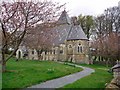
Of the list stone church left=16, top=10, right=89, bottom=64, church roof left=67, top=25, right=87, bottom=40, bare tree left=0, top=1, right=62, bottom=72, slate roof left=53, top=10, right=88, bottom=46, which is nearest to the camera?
bare tree left=0, top=1, right=62, bottom=72

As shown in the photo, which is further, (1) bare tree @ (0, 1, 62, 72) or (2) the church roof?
(2) the church roof

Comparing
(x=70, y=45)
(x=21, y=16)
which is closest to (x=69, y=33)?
(x=70, y=45)

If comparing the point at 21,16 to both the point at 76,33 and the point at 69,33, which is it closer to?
the point at 76,33

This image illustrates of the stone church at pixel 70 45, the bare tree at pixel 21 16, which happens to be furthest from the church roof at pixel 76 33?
the bare tree at pixel 21 16

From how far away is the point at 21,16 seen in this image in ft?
56.9

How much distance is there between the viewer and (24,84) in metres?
13.1

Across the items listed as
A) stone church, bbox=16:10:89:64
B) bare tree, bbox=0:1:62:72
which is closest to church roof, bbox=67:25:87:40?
stone church, bbox=16:10:89:64

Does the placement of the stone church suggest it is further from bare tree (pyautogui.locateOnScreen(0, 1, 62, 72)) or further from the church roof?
bare tree (pyautogui.locateOnScreen(0, 1, 62, 72))

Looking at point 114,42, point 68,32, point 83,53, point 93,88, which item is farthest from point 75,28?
A: point 93,88

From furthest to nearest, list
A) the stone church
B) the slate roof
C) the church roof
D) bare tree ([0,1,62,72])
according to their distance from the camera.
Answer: the stone church < the slate roof < the church roof < bare tree ([0,1,62,72])

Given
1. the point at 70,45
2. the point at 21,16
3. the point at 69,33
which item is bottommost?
the point at 70,45

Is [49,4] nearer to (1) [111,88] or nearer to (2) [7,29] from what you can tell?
(2) [7,29]

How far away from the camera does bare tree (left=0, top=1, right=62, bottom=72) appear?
1684 cm

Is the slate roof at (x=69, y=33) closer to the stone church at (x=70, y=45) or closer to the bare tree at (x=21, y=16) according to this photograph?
the stone church at (x=70, y=45)
